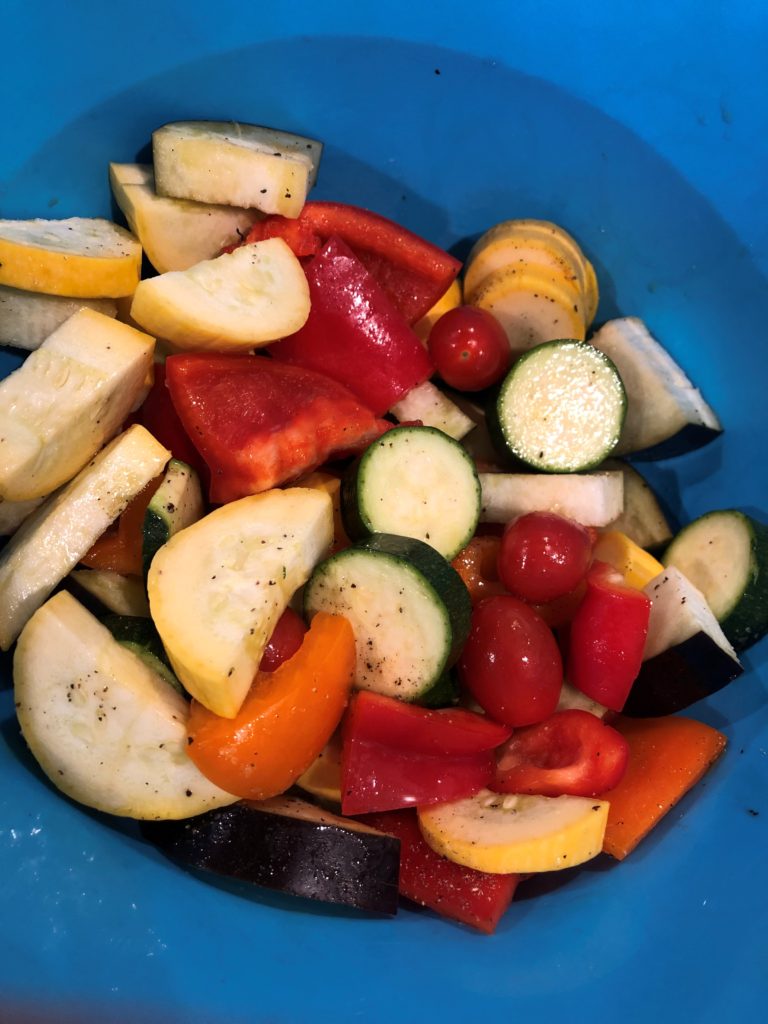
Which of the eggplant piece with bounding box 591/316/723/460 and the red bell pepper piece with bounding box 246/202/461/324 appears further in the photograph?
the eggplant piece with bounding box 591/316/723/460

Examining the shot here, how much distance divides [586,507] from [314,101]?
1.13 metres

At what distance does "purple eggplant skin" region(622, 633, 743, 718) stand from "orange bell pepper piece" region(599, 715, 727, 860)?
50 millimetres

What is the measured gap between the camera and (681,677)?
1787 mm

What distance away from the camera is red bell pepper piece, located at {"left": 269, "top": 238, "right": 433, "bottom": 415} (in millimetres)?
1892

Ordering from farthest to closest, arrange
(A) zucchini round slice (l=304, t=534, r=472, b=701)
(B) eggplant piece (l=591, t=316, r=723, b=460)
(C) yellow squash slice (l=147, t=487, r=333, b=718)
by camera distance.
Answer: (B) eggplant piece (l=591, t=316, r=723, b=460) < (A) zucchini round slice (l=304, t=534, r=472, b=701) < (C) yellow squash slice (l=147, t=487, r=333, b=718)

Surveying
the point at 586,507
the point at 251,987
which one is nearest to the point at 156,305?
the point at 586,507

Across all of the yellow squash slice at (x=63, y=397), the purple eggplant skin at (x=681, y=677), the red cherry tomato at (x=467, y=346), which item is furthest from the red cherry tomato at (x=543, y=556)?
the yellow squash slice at (x=63, y=397)

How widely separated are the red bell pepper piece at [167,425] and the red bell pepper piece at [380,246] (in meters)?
0.40

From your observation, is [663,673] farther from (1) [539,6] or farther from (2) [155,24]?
(2) [155,24]

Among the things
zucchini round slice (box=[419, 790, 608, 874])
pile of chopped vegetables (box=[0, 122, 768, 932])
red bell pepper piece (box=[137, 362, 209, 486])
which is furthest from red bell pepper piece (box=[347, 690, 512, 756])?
red bell pepper piece (box=[137, 362, 209, 486])

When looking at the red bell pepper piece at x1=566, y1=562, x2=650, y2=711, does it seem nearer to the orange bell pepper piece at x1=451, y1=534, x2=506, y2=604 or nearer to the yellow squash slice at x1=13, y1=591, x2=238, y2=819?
the orange bell pepper piece at x1=451, y1=534, x2=506, y2=604

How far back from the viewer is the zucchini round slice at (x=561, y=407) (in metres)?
1.96

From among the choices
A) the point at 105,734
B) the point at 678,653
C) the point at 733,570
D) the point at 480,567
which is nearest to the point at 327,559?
the point at 480,567

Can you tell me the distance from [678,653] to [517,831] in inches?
19.9
